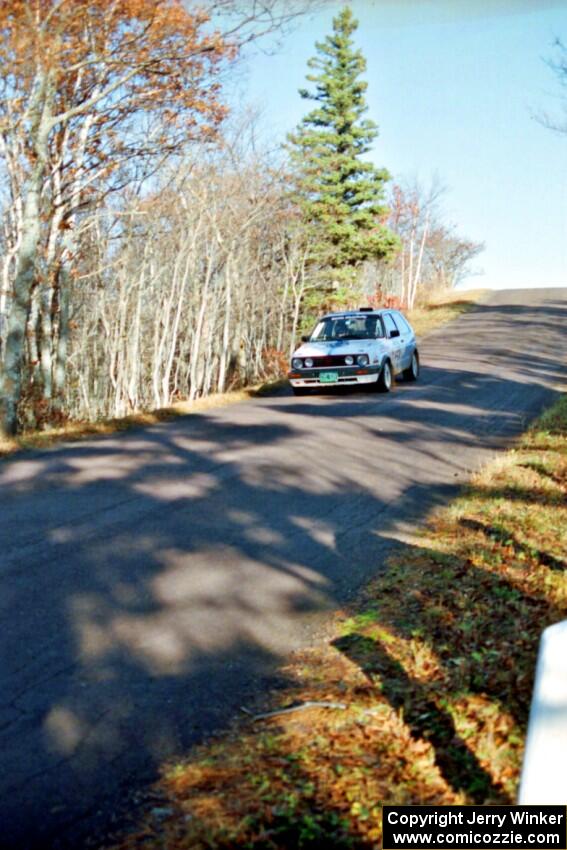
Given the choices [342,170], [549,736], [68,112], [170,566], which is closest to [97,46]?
[68,112]

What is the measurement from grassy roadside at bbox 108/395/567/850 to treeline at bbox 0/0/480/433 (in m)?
9.87

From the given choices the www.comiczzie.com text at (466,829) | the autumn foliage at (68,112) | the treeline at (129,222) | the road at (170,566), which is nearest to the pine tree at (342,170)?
the treeline at (129,222)

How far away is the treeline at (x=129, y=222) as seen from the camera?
14.5 metres

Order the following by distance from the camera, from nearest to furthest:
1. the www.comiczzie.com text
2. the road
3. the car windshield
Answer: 1. the www.comiczzie.com text
2. the road
3. the car windshield

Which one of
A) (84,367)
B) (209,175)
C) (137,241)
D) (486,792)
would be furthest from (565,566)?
(84,367)

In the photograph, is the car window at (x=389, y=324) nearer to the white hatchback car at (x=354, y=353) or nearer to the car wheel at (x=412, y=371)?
the white hatchback car at (x=354, y=353)

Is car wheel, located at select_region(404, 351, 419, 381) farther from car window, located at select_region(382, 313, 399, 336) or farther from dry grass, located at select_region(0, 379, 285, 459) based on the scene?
dry grass, located at select_region(0, 379, 285, 459)

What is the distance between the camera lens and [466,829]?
291 centimetres

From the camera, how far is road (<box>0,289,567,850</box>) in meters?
3.98

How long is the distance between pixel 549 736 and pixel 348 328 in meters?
17.5

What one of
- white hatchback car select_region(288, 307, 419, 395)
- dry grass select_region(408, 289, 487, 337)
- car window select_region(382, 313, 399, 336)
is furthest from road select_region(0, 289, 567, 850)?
dry grass select_region(408, 289, 487, 337)

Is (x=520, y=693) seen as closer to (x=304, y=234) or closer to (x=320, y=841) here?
(x=320, y=841)

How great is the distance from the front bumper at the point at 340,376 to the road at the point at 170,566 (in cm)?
309

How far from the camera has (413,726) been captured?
13.6 feet
